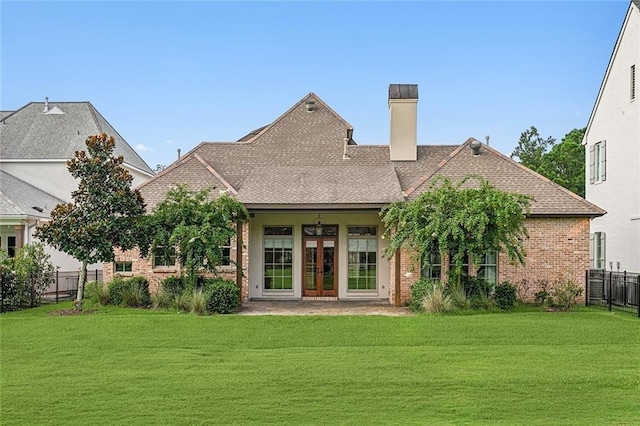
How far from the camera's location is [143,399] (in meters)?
8.41

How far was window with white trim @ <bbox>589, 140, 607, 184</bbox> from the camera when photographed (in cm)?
2245

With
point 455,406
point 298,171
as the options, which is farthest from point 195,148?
point 455,406

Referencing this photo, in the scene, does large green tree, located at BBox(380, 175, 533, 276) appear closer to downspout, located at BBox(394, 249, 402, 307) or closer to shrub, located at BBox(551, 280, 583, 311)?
downspout, located at BBox(394, 249, 402, 307)

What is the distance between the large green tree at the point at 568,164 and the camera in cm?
4856

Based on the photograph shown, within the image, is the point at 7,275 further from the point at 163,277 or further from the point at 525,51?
the point at 525,51

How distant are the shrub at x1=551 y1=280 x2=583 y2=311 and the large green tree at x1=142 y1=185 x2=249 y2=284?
376 inches

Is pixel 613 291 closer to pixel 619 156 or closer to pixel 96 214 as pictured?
pixel 619 156

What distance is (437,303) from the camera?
1595 cm

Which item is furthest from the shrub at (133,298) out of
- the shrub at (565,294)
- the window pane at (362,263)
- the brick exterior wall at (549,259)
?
the shrub at (565,294)

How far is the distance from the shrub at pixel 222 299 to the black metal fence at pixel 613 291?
10563mm

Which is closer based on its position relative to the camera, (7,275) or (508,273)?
(7,275)

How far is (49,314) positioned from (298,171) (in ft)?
30.5

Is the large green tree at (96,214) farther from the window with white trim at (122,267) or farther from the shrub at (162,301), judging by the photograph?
the window with white trim at (122,267)

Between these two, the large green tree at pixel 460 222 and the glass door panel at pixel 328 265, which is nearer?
the large green tree at pixel 460 222
